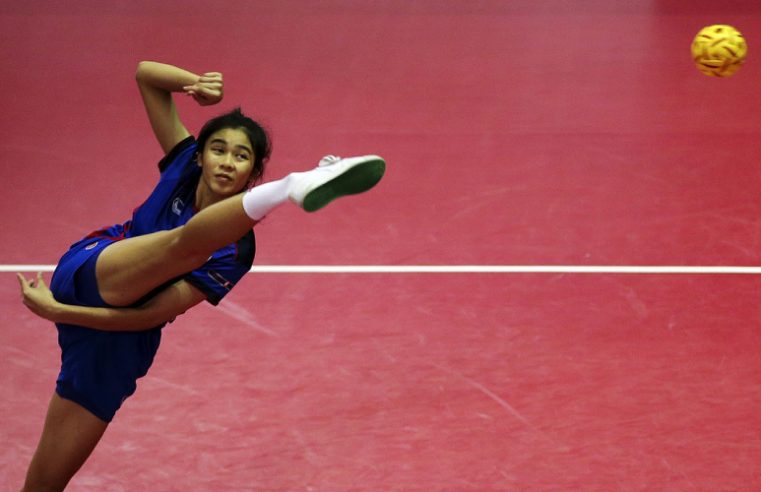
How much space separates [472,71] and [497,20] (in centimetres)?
90

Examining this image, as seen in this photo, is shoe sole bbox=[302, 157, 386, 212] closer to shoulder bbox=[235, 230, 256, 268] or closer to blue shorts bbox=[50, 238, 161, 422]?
shoulder bbox=[235, 230, 256, 268]

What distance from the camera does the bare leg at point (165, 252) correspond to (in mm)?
3033

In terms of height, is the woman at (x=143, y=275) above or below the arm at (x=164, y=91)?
below

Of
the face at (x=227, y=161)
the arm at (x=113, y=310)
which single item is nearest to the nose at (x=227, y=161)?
the face at (x=227, y=161)

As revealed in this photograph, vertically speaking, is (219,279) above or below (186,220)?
below

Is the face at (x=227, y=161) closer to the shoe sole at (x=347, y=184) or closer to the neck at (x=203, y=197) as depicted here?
the neck at (x=203, y=197)

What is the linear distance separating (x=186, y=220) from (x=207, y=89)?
0.39 m

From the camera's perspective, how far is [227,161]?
3377mm

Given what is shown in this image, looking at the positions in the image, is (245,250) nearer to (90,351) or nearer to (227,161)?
(227,161)

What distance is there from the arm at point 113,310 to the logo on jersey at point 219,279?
0.07m

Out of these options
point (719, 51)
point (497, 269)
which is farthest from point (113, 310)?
point (719, 51)

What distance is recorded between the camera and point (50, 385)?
4691 millimetres

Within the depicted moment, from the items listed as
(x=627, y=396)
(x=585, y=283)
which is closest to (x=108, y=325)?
(x=627, y=396)

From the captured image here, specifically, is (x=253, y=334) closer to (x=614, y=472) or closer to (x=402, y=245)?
(x=402, y=245)
